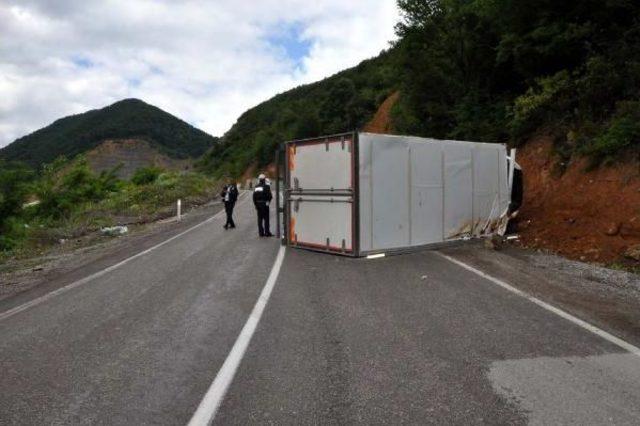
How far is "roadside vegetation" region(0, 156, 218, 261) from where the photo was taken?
19.5 metres

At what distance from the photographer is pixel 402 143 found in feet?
36.7

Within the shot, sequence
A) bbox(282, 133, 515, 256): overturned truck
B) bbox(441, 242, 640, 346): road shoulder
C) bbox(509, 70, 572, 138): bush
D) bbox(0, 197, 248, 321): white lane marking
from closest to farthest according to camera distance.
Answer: bbox(441, 242, 640, 346): road shoulder → bbox(0, 197, 248, 321): white lane marking → bbox(282, 133, 515, 256): overturned truck → bbox(509, 70, 572, 138): bush

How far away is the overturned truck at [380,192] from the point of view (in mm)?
10516

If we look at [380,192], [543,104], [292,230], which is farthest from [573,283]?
[543,104]

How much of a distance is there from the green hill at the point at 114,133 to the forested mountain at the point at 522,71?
9932 centimetres

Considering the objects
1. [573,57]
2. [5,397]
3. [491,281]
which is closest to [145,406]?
[5,397]

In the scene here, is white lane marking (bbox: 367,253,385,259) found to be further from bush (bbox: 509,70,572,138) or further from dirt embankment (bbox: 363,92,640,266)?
bush (bbox: 509,70,572,138)

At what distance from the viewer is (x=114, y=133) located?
4793 inches

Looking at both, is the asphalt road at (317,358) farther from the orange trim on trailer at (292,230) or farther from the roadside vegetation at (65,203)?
the roadside vegetation at (65,203)

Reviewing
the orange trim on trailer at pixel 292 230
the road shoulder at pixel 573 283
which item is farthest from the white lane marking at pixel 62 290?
the road shoulder at pixel 573 283

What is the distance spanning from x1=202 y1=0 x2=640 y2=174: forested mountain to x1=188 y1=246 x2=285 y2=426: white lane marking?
36.3 ft

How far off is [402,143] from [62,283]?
285 inches

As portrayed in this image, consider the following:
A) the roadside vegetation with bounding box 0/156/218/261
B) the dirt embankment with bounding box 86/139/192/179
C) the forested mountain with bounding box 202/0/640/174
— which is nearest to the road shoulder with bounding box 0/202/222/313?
the roadside vegetation with bounding box 0/156/218/261

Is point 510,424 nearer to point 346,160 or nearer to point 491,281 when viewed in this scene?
point 491,281
